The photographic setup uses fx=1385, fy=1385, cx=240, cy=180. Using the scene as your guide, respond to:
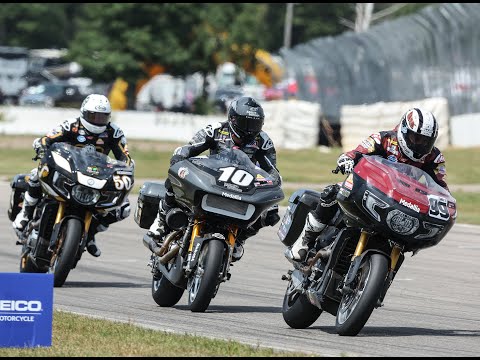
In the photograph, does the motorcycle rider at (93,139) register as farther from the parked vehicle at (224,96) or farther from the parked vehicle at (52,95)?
the parked vehicle at (52,95)

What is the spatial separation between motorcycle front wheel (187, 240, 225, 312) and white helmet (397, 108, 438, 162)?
160cm

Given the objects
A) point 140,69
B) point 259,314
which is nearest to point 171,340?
point 259,314

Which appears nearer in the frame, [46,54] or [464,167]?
[464,167]

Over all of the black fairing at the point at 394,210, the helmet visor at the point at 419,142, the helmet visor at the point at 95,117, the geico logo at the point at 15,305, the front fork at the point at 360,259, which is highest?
the helmet visor at the point at 419,142

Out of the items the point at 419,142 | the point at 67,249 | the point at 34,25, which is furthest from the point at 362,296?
the point at 34,25

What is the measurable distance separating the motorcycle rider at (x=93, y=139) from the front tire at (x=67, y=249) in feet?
1.41

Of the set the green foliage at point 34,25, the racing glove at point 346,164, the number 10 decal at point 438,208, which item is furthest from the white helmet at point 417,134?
the green foliage at point 34,25

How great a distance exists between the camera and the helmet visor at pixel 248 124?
1050 cm

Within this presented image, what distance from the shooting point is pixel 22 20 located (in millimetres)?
76500

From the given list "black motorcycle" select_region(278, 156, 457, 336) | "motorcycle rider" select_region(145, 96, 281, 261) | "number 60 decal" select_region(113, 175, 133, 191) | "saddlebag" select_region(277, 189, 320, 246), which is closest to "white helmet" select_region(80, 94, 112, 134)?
"number 60 decal" select_region(113, 175, 133, 191)

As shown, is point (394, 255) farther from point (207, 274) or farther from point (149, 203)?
point (149, 203)

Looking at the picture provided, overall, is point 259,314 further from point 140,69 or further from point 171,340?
point 140,69

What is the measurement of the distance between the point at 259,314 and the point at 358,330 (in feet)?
5.93

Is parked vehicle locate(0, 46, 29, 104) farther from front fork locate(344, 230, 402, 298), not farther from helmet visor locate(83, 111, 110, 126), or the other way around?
front fork locate(344, 230, 402, 298)
